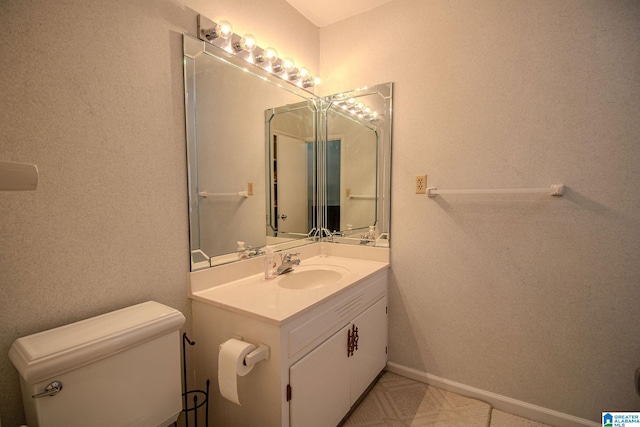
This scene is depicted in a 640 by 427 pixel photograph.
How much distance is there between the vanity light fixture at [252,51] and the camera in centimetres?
136

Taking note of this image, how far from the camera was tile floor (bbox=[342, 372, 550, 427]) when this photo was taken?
1555 millimetres

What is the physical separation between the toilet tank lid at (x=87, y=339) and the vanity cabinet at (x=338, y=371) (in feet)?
1.72

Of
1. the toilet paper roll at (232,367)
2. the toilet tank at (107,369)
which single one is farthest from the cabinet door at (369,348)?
the toilet tank at (107,369)

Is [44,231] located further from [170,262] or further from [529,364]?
[529,364]

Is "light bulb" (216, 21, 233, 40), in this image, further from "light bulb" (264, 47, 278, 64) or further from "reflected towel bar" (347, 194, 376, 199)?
"reflected towel bar" (347, 194, 376, 199)

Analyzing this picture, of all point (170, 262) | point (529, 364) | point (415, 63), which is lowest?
point (529, 364)

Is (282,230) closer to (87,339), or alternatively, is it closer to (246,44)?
(246,44)

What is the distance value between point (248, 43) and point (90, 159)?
0.98 metres

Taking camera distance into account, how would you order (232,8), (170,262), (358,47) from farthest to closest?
(358,47) < (232,8) < (170,262)

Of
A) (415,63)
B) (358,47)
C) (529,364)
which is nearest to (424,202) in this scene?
(415,63)

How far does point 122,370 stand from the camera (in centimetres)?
93

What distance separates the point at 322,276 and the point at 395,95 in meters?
1.25

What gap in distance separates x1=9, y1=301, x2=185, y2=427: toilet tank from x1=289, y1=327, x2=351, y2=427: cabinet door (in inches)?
17.5

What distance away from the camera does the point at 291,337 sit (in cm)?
112
